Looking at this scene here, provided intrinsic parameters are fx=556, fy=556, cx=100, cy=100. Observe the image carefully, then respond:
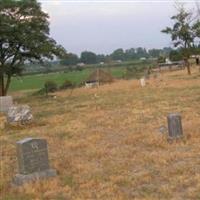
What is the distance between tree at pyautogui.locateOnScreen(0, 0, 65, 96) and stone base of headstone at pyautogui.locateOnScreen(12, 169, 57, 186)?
25.0 metres

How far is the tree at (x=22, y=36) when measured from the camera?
34.4 metres

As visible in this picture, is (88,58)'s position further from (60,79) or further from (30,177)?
(30,177)

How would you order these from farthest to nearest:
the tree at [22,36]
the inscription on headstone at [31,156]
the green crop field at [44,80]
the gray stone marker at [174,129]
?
1. the green crop field at [44,80]
2. the tree at [22,36]
3. the gray stone marker at [174,129]
4. the inscription on headstone at [31,156]

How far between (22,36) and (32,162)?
25186 mm

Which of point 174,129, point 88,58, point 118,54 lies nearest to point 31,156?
point 174,129

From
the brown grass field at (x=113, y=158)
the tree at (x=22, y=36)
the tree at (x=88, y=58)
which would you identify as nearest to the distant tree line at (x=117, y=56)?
the tree at (x=88, y=58)

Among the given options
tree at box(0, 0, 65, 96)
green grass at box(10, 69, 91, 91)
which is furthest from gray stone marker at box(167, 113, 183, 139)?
green grass at box(10, 69, 91, 91)

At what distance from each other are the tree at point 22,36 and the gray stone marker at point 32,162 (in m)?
24.8

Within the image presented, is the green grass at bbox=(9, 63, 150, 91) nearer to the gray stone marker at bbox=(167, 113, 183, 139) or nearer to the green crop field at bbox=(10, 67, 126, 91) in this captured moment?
the green crop field at bbox=(10, 67, 126, 91)

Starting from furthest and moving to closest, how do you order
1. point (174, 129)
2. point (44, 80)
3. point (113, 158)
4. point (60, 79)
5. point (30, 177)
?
point (44, 80) < point (60, 79) < point (174, 129) < point (113, 158) < point (30, 177)

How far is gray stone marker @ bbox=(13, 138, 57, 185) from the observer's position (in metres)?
9.84

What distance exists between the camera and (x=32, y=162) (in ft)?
32.7

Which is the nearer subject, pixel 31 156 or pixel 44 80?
pixel 31 156

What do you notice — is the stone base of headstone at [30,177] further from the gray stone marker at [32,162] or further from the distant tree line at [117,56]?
the distant tree line at [117,56]
